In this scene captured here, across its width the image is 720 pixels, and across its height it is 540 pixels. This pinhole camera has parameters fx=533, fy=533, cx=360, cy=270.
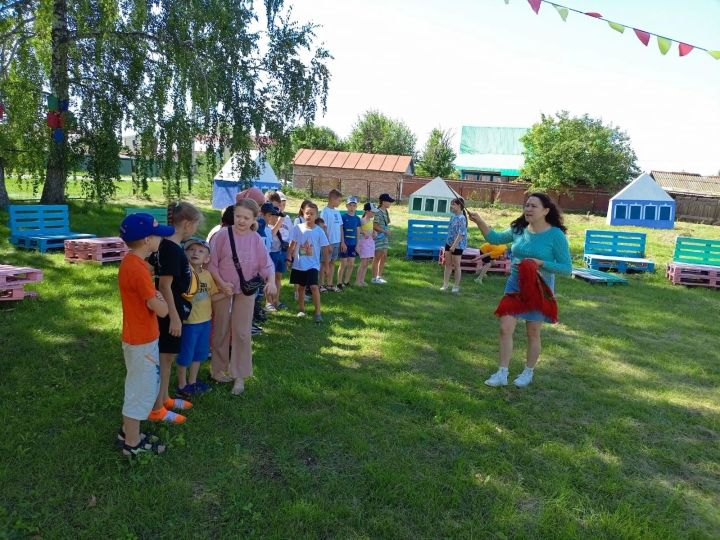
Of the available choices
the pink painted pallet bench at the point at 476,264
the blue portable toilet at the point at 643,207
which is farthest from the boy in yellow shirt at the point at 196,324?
the blue portable toilet at the point at 643,207

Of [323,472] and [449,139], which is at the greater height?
[449,139]

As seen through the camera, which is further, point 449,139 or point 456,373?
point 449,139

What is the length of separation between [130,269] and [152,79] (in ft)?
30.0

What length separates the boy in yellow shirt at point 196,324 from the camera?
4211mm

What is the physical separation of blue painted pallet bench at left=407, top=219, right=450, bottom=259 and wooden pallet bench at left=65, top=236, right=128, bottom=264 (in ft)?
21.5

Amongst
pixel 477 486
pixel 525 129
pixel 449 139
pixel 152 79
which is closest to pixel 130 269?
pixel 477 486

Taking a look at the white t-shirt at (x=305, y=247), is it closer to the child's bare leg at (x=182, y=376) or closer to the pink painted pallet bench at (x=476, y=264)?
the child's bare leg at (x=182, y=376)

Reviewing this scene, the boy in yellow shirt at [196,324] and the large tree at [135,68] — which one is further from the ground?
the large tree at [135,68]

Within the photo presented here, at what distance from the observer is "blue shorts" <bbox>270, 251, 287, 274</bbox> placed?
285 inches

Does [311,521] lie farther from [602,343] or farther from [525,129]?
[525,129]

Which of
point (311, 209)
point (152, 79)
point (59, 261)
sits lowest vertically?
point (59, 261)

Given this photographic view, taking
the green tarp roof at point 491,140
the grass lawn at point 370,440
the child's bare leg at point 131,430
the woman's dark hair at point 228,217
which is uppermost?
the green tarp roof at point 491,140

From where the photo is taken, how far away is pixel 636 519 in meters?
3.13

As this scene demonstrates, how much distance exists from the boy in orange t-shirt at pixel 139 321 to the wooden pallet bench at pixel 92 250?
6.86m
